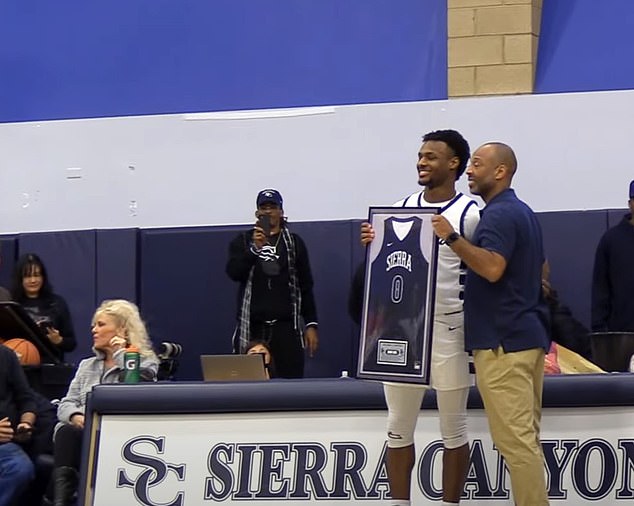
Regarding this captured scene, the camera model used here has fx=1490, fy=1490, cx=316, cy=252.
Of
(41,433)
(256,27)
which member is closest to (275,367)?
(41,433)

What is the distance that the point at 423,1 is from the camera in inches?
393

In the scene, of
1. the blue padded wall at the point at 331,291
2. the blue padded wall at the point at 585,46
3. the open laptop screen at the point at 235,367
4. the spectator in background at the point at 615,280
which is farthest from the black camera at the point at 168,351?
the blue padded wall at the point at 585,46

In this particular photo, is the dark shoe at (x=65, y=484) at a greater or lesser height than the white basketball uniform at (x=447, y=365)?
lesser

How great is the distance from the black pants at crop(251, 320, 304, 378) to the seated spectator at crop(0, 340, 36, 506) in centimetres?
164

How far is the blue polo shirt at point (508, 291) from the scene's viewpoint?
6.01 meters

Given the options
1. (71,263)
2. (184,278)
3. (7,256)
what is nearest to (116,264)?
(71,263)

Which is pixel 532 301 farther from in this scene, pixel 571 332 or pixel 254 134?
pixel 254 134

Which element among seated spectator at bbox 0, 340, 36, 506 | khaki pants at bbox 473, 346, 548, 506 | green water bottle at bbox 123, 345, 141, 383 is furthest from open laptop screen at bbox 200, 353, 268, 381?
khaki pants at bbox 473, 346, 548, 506

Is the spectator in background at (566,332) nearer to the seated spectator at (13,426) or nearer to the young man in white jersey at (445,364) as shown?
the young man in white jersey at (445,364)

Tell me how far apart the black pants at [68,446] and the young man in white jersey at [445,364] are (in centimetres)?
179

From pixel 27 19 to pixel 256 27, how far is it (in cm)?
177

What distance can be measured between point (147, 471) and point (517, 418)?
1.89 metres

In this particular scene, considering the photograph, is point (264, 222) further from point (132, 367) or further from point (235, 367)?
point (132, 367)

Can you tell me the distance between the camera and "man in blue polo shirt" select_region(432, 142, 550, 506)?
598cm
